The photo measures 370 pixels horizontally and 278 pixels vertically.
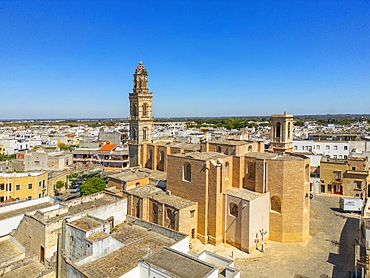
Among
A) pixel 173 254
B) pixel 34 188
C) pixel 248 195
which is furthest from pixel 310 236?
pixel 34 188

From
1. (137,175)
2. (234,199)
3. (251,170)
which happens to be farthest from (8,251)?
(251,170)

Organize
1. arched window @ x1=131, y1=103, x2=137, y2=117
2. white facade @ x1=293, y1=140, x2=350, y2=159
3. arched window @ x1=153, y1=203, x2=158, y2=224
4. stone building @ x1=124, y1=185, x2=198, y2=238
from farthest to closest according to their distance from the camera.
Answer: white facade @ x1=293, y1=140, x2=350, y2=159, arched window @ x1=131, y1=103, x2=137, y2=117, arched window @ x1=153, y1=203, x2=158, y2=224, stone building @ x1=124, y1=185, x2=198, y2=238

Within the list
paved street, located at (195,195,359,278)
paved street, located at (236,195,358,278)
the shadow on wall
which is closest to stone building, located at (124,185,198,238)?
paved street, located at (195,195,359,278)

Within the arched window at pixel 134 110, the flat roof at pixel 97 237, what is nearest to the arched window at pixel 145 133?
the arched window at pixel 134 110

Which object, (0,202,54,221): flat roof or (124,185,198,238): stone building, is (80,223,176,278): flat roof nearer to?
(124,185,198,238): stone building

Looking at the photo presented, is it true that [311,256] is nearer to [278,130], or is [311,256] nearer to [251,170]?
[251,170]

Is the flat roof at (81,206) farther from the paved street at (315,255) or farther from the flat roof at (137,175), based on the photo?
the paved street at (315,255)
